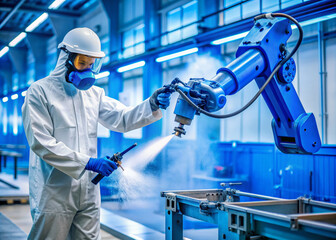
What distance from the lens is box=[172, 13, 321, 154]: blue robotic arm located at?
208 cm

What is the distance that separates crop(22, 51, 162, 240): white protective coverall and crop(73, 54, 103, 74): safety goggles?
0.35 ft

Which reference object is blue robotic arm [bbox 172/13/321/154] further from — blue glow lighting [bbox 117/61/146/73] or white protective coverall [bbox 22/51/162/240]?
blue glow lighting [bbox 117/61/146/73]

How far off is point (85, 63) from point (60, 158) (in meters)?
0.70

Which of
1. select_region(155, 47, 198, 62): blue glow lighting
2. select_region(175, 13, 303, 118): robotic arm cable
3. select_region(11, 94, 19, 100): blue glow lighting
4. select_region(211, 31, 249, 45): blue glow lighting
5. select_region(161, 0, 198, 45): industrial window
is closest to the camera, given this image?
select_region(175, 13, 303, 118): robotic arm cable

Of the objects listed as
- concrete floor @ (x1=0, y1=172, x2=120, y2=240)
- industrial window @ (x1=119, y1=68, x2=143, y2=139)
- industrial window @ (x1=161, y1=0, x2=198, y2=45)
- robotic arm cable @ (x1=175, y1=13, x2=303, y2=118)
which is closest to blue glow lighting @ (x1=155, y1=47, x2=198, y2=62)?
industrial window @ (x1=161, y1=0, x2=198, y2=45)

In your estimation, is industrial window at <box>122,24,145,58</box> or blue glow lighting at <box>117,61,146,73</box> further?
industrial window at <box>122,24,145,58</box>

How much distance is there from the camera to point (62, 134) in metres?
2.53

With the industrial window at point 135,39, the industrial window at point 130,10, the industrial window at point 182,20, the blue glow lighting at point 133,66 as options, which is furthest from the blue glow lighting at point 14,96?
the industrial window at point 182,20

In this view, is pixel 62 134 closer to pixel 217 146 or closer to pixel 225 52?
pixel 217 146

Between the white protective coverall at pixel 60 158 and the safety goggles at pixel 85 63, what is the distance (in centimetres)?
11

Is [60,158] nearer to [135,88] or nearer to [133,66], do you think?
[133,66]

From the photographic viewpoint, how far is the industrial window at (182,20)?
831 centimetres

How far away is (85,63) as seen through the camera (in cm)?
265

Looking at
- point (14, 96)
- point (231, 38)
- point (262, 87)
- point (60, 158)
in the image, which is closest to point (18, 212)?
point (231, 38)
